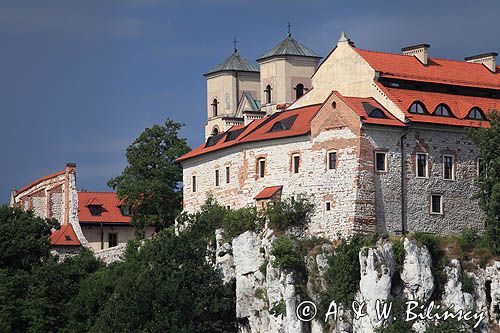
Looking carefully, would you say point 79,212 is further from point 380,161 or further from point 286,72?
point 380,161

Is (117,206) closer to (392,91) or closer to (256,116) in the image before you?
(256,116)

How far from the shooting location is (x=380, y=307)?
289 ft

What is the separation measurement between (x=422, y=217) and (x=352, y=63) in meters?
10.1

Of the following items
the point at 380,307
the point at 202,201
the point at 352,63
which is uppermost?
the point at 352,63

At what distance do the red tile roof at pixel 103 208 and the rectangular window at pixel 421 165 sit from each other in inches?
1203

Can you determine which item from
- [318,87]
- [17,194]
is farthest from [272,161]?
[17,194]

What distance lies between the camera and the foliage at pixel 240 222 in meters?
96.8

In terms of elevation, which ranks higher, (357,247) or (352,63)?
(352,63)

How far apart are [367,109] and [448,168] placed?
18.7 ft

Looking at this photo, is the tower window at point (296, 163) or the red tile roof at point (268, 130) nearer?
the tower window at point (296, 163)

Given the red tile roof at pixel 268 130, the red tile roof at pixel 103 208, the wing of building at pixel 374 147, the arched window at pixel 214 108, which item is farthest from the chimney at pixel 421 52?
the arched window at pixel 214 108

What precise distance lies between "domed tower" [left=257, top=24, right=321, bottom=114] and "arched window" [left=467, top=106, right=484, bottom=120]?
29833mm

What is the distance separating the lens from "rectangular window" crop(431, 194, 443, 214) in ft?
308

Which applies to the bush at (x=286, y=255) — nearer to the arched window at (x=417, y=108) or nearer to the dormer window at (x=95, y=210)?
the arched window at (x=417, y=108)
